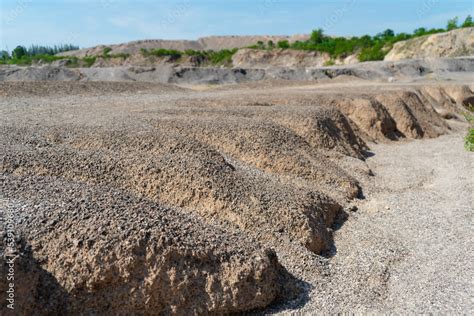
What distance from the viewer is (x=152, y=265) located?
5.19 meters

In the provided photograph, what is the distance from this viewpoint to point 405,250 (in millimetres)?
7246

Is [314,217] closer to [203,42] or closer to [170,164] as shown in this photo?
[170,164]

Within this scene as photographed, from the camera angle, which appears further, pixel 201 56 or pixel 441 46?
pixel 201 56

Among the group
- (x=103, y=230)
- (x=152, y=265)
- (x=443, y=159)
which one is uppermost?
(x=103, y=230)

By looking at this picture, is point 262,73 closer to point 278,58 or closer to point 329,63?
point 329,63

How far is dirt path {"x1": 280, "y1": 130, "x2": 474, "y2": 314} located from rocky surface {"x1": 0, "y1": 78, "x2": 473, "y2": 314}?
72 mm

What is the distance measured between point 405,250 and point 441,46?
50.5 metres

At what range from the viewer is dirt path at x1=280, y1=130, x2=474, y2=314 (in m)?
5.79

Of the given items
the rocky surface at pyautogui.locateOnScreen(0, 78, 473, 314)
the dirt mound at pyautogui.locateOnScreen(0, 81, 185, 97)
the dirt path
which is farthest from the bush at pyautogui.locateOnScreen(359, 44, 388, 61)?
the dirt path

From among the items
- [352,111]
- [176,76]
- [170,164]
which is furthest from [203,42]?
[170,164]

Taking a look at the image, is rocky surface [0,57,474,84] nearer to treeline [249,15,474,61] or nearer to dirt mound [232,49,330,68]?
treeline [249,15,474,61]

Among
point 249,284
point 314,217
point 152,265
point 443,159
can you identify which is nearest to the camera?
point 152,265

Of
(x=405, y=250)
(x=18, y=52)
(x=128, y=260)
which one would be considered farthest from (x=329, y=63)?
(x=128, y=260)

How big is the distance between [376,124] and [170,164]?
10868 mm
